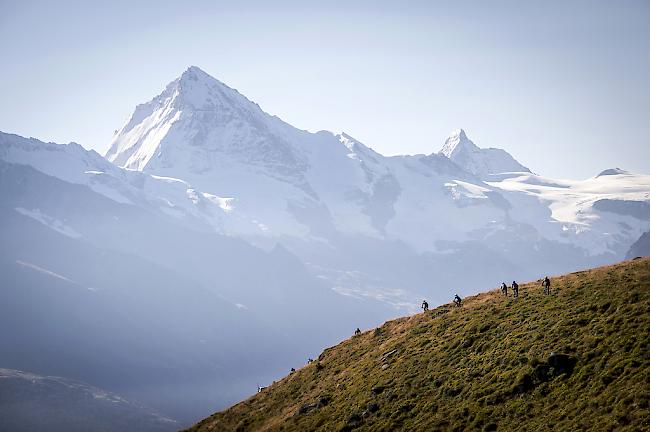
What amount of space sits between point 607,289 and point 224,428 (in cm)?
4871

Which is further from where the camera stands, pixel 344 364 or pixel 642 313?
pixel 344 364

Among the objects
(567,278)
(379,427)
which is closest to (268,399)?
(379,427)

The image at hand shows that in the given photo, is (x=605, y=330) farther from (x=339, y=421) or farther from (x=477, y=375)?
(x=339, y=421)

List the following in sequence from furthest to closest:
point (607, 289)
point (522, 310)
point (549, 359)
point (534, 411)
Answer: point (522, 310) → point (607, 289) → point (549, 359) → point (534, 411)

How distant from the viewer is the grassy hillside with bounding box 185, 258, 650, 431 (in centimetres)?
5862

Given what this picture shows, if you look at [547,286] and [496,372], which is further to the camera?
[547,286]

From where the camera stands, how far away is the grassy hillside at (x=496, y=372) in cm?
5862

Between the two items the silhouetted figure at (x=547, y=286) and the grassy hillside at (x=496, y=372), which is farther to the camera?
the silhouetted figure at (x=547, y=286)

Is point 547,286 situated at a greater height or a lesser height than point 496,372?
greater

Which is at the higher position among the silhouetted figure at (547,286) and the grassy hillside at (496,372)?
the silhouetted figure at (547,286)

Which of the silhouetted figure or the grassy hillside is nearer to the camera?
the grassy hillside

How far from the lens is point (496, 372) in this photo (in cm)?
6875

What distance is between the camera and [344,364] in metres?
93.8

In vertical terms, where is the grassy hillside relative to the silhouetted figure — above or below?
below
